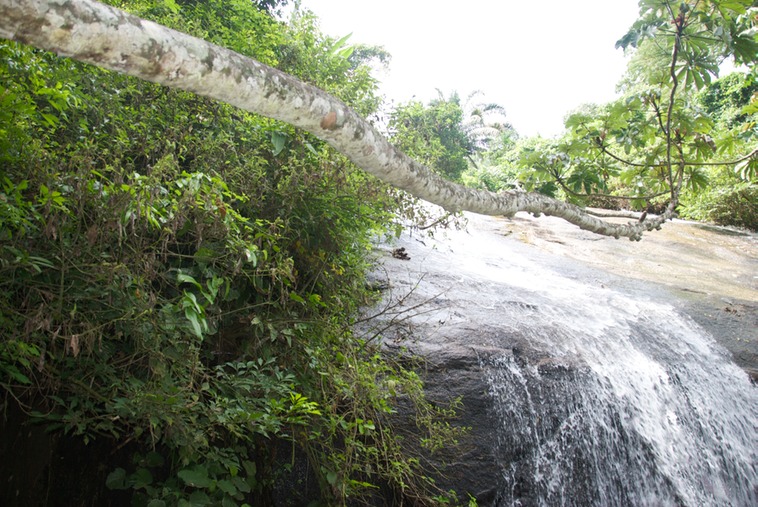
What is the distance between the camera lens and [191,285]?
2.95 metres

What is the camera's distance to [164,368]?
2.48 meters

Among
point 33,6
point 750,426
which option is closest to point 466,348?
point 750,426

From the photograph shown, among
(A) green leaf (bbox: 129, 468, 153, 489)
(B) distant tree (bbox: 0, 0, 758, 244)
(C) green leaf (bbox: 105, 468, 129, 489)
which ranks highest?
(B) distant tree (bbox: 0, 0, 758, 244)

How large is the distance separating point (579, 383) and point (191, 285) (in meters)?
3.86

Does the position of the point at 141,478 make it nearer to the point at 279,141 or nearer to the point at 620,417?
the point at 279,141

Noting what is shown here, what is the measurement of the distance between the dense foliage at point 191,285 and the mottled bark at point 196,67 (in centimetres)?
79

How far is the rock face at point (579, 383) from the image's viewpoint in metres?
4.52

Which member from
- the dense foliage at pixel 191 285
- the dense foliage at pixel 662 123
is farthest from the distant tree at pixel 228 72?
the dense foliage at pixel 191 285

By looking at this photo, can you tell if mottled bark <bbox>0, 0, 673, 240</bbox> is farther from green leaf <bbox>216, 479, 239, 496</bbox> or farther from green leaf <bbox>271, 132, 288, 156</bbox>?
green leaf <bbox>216, 479, 239, 496</bbox>

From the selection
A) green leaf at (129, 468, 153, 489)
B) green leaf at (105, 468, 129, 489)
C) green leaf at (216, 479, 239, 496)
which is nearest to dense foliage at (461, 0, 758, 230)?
green leaf at (216, 479, 239, 496)

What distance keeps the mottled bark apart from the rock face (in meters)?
2.08

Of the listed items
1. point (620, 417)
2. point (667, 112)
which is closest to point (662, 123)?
point (667, 112)

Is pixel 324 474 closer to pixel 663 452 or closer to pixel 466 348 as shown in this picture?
pixel 466 348

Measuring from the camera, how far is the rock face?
452 cm
